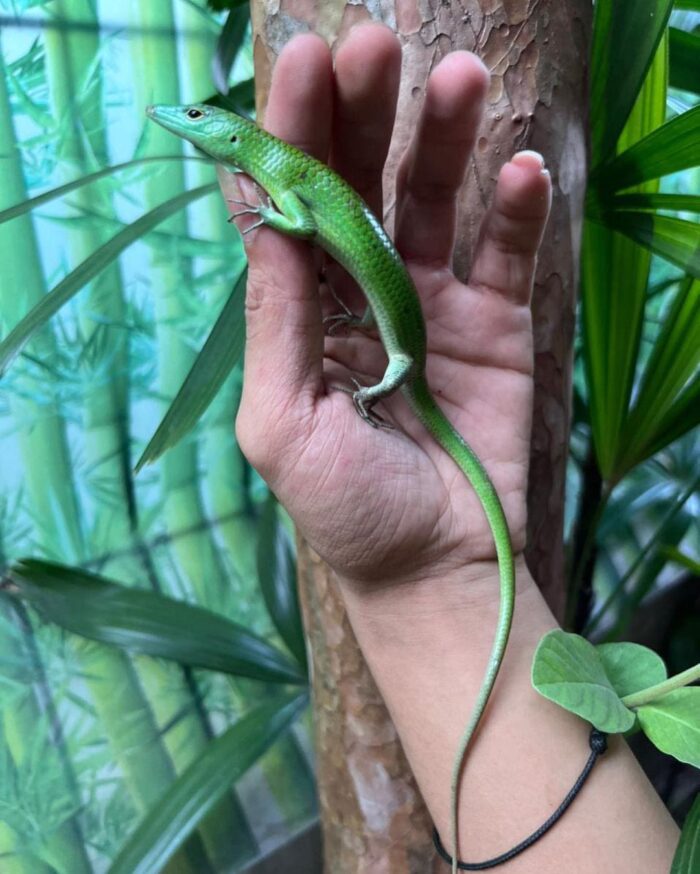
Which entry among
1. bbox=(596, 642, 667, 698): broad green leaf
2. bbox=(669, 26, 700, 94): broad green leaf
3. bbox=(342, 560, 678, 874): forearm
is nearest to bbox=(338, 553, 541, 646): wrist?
bbox=(342, 560, 678, 874): forearm

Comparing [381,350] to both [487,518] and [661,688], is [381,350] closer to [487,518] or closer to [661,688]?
[487,518]

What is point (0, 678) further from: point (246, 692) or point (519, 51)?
point (519, 51)

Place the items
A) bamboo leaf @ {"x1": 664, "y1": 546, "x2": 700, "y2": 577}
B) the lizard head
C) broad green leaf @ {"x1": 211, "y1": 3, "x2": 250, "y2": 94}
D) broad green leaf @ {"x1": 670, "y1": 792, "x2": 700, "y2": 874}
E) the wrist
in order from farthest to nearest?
bamboo leaf @ {"x1": 664, "y1": 546, "x2": 700, "y2": 577}
broad green leaf @ {"x1": 211, "y1": 3, "x2": 250, "y2": 94}
the lizard head
the wrist
broad green leaf @ {"x1": 670, "y1": 792, "x2": 700, "y2": 874}

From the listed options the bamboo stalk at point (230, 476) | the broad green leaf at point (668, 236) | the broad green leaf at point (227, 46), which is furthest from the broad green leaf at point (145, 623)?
the broad green leaf at point (668, 236)

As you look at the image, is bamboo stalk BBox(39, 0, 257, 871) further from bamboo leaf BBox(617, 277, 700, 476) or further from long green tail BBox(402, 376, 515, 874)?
bamboo leaf BBox(617, 277, 700, 476)

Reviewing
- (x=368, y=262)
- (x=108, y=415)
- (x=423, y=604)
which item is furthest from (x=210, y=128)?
(x=423, y=604)

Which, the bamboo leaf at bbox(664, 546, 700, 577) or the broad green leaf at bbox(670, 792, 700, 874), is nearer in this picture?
the broad green leaf at bbox(670, 792, 700, 874)

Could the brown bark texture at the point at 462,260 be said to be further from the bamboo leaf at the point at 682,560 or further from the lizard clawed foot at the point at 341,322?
the bamboo leaf at the point at 682,560
